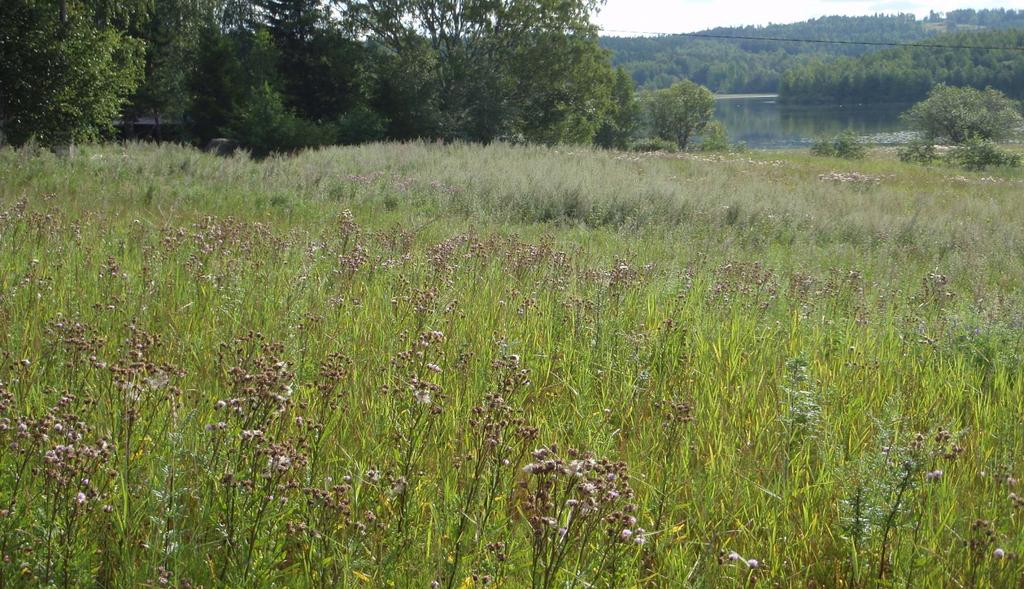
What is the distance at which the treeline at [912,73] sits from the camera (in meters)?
116

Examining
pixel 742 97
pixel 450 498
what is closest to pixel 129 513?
pixel 450 498

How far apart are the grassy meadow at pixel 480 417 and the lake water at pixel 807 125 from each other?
194 ft

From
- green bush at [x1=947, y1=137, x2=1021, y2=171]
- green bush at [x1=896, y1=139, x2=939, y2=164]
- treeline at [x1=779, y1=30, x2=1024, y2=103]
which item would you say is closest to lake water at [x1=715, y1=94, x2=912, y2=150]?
treeline at [x1=779, y1=30, x2=1024, y2=103]

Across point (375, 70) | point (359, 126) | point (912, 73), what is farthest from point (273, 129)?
point (912, 73)

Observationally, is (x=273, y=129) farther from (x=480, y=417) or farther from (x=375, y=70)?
(x=480, y=417)

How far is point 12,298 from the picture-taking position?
387cm

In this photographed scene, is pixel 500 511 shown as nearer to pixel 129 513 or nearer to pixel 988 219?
pixel 129 513

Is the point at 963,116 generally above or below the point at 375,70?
below

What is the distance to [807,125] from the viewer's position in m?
95.1

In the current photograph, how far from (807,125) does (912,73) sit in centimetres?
4664

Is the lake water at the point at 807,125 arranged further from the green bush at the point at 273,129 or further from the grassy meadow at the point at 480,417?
the grassy meadow at the point at 480,417

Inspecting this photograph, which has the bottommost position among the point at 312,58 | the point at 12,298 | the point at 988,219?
the point at 988,219

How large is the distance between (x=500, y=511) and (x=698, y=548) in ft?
2.06

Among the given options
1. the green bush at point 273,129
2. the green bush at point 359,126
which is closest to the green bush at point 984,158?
the green bush at point 359,126
